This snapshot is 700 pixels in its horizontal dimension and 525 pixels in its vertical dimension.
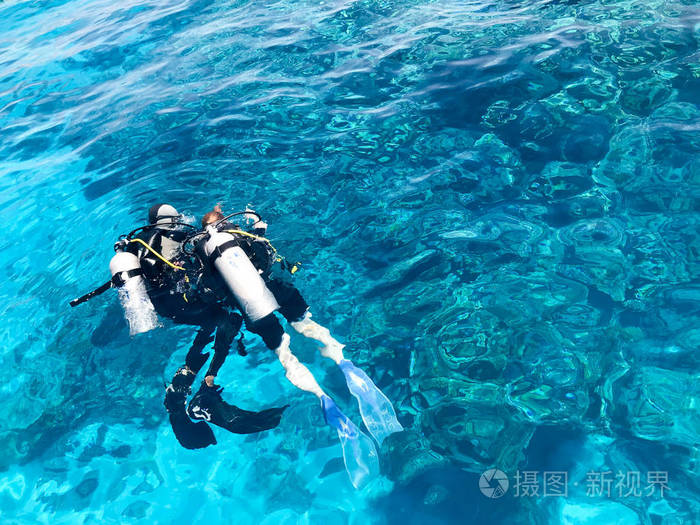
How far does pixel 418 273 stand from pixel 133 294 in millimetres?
3330

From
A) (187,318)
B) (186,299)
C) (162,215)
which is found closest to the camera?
(186,299)

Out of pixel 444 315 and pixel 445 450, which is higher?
pixel 444 315

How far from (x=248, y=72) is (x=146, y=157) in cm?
340

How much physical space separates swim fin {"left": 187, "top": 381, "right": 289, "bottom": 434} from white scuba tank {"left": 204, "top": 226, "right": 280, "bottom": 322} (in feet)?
3.70

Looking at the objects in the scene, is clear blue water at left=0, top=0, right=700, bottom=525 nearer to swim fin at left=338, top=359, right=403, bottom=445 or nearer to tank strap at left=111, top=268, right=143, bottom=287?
swim fin at left=338, top=359, right=403, bottom=445

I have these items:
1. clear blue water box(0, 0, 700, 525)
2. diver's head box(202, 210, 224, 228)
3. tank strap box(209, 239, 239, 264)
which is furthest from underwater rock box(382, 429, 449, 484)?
diver's head box(202, 210, 224, 228)

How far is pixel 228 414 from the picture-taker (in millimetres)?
5000

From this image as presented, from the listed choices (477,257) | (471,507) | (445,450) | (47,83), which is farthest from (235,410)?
(47,83)

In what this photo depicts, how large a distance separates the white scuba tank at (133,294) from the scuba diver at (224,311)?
10 mm

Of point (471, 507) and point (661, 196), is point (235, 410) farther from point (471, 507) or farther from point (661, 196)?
point (661, 196)

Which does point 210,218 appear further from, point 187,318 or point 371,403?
point 371,403

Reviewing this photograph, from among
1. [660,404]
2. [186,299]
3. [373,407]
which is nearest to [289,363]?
[373,407]

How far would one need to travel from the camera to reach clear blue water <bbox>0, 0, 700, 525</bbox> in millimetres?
4859

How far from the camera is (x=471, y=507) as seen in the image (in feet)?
15.0
